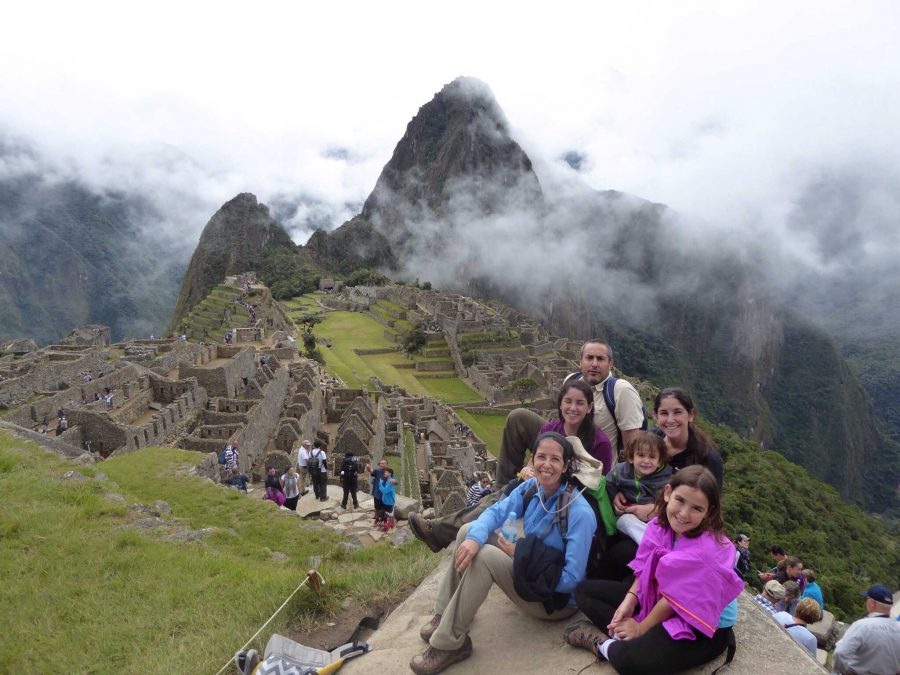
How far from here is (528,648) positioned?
11.8 feet

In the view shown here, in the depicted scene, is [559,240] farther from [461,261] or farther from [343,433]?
[343,433]

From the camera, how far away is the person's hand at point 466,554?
3477mm

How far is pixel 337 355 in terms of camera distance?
129ft

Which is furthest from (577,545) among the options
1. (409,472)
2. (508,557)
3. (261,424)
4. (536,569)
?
(409,472)

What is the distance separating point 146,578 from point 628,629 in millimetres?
4653

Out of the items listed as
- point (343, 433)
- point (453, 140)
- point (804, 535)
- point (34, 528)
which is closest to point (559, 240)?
point (453, 140)

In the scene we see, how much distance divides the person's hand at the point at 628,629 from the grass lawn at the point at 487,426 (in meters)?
26.3

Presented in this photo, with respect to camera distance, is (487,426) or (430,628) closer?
(430,628)

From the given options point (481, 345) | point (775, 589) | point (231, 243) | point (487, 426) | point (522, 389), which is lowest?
point (487, 426)

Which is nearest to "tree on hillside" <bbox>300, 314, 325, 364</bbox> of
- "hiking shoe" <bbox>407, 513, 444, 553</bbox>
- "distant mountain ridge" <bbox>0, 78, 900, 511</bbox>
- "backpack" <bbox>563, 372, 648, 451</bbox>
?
"distant mountain ridge" <bbox>0, 78, 900, 511</bbox>

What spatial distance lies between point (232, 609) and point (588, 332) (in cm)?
11481

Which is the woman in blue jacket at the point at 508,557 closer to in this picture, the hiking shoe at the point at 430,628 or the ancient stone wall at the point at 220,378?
the hiking shoe at the point at 430,628

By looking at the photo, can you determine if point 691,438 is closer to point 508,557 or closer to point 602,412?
point 602,412

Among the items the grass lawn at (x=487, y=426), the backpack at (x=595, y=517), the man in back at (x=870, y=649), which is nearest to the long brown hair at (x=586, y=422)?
the backpack at (x=595, y=517)
